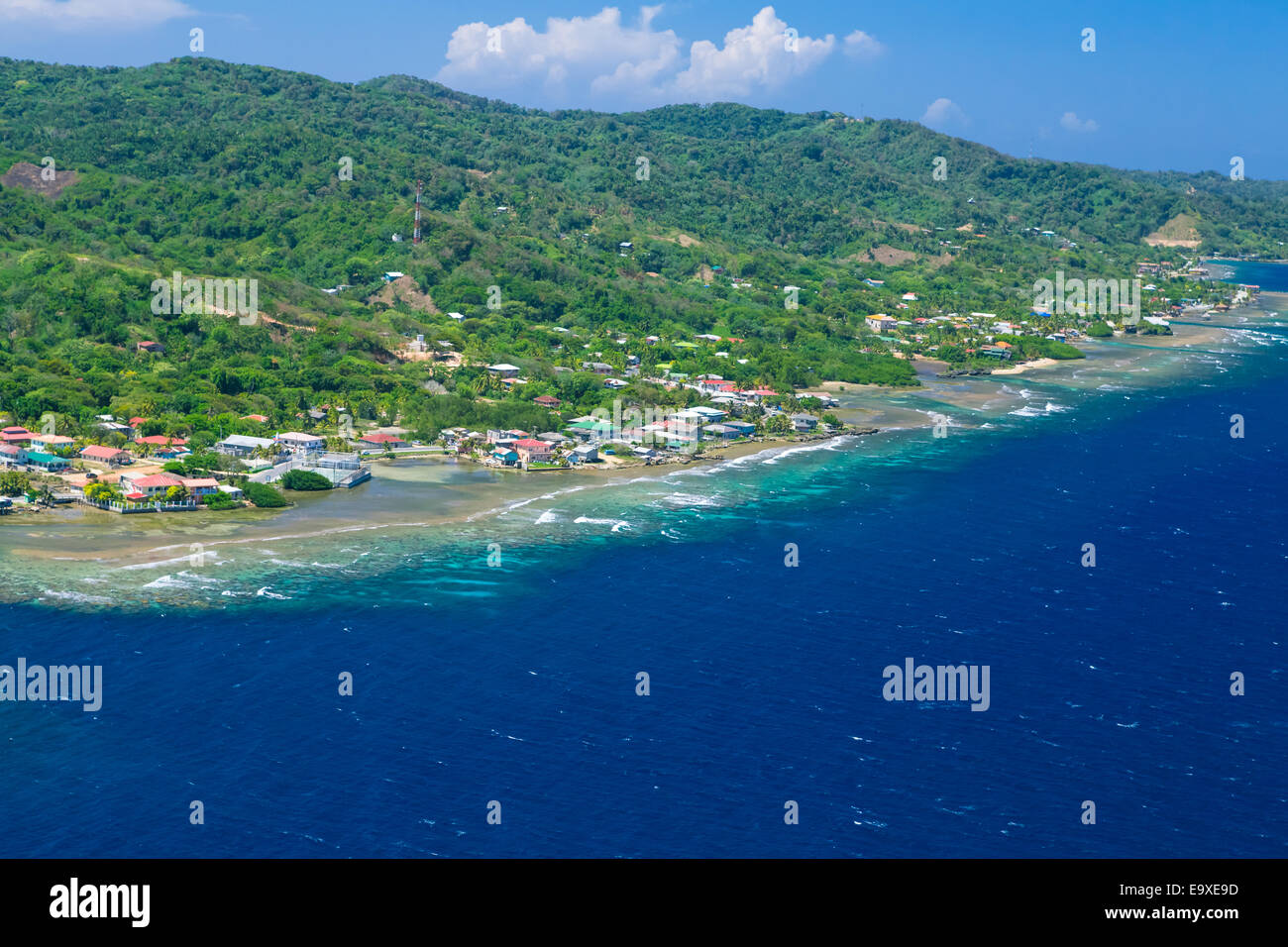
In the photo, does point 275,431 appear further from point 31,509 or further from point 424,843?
point 424,843

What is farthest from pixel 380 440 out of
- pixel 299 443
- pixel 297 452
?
pixel 297 452

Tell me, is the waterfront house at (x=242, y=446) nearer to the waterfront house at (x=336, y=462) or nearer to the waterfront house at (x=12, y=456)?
the waterfront house at (x=336, y=462)

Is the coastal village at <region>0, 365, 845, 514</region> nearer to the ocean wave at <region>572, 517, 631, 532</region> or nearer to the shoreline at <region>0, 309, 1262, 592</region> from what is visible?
the shoreline at <region>0, 309, 1262, 592</region>

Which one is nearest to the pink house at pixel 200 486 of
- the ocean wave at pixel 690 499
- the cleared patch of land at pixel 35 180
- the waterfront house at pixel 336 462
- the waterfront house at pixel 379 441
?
the waterfront house at pixel 336 462

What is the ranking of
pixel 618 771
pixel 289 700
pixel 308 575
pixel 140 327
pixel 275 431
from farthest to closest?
pixel 140 327 < pixel 275 431 < pixel 308 575 < pixel 289 700 < pixel 618 771

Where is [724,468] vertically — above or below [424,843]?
above

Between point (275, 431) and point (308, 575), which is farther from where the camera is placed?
point (275, 431)

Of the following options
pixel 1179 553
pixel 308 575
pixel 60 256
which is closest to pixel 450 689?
pixel 308 575

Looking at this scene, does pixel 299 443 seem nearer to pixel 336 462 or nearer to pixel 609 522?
pixel 336 462
